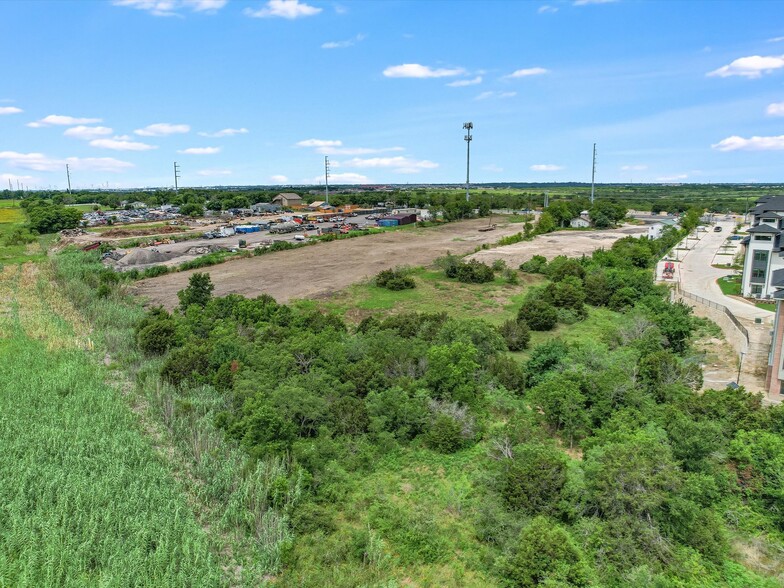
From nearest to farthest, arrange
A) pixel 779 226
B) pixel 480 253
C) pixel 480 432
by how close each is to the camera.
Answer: pixel 480 432, pixel 779 226, pixel 480 253

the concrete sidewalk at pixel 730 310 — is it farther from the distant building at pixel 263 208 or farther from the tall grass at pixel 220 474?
the distant building at pixel 263 208

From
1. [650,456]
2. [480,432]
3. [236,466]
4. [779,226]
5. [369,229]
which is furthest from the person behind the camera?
[369,229]

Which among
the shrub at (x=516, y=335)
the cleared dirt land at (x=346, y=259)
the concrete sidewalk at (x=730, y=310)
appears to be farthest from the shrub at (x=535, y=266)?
the shrub at (x=516, y=335)

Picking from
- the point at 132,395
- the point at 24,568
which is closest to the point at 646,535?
the point at 24,568

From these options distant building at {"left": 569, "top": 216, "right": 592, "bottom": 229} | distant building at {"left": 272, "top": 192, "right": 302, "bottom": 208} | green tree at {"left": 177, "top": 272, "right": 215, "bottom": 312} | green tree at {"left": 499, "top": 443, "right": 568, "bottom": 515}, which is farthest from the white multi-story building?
distant building at {"left": 272, "top": 192, "right": 302, "bottom": 208}

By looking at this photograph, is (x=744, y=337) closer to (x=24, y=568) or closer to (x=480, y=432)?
(x=480, y=432)

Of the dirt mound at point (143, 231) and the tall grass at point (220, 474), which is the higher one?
the dirt mound at point (143, 231)
